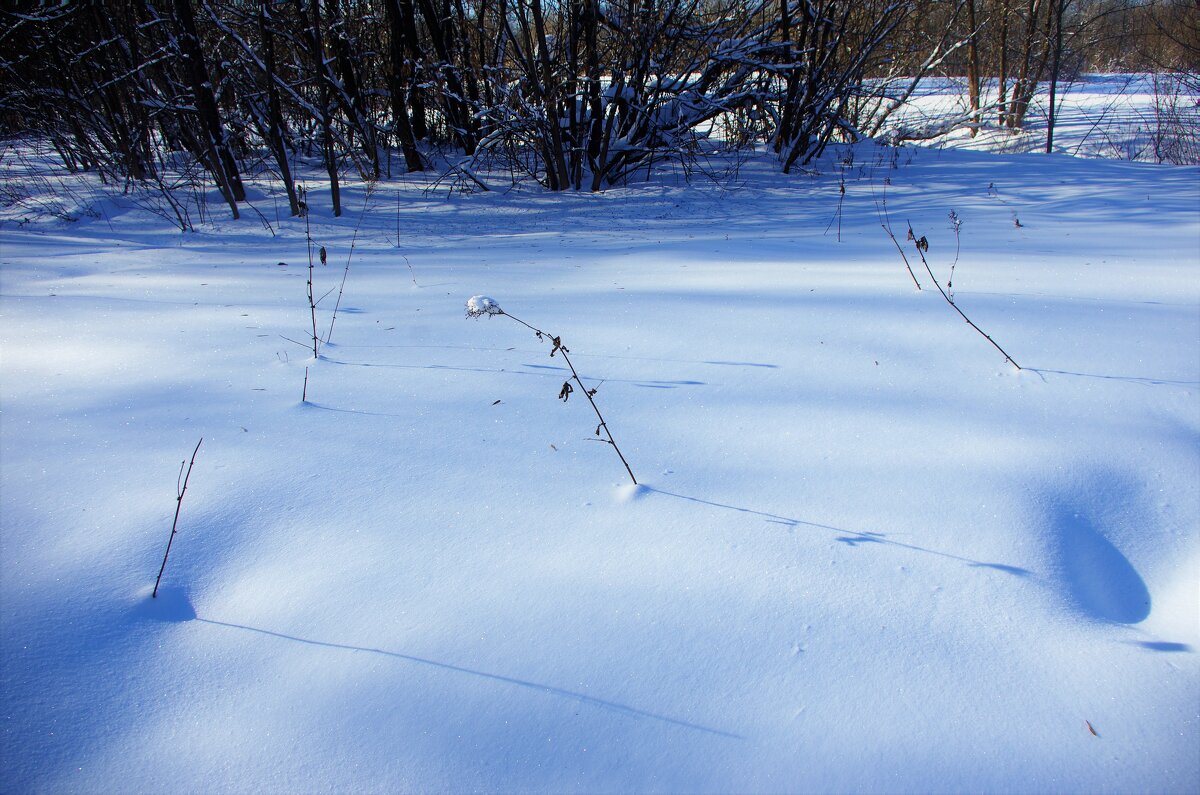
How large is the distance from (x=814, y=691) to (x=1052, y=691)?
1.17ft

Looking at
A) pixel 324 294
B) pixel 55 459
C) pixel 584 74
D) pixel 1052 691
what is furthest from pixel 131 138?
pixel 1052 691

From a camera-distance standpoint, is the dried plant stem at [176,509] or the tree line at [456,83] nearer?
the dried plant stem at [176,509]

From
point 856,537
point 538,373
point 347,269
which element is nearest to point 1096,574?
point 856,537

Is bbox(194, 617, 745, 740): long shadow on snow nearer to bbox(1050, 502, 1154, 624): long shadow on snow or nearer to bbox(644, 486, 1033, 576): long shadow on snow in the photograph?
bbox(644, 486, 1033, 576): long shadow on snow

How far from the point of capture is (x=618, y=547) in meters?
1.28

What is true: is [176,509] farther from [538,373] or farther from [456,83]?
[456,83]

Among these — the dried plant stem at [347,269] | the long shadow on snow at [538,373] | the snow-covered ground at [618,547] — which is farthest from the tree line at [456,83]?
the snow-covered ground at [618,547]

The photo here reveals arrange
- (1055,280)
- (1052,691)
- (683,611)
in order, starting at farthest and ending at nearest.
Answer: (1055,280), (683,611), (1052,691)

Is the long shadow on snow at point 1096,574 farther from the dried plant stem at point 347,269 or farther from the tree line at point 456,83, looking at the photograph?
the tree line at point 456,83

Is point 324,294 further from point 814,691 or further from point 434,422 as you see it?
point 814,691

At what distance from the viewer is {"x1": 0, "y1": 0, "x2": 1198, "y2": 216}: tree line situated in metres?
5.92

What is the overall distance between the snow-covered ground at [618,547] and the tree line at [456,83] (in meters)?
4.14

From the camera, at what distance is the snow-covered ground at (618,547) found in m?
0.91

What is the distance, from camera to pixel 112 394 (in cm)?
193
